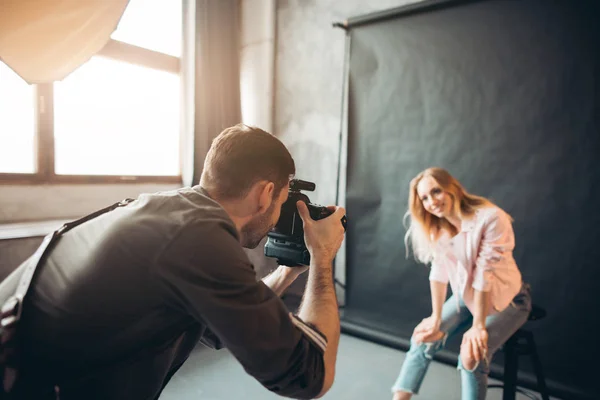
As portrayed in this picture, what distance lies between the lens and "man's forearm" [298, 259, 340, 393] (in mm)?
876

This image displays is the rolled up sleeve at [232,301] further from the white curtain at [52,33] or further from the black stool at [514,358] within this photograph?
the white curtain at [52,33]

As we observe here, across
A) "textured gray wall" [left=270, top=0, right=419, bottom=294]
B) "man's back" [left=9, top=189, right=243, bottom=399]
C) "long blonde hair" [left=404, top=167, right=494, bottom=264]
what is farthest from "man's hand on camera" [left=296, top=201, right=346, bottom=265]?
"textured gray wall" [left=270, top=0, right=419, bottom=294]

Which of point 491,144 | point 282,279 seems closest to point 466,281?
point 491,144

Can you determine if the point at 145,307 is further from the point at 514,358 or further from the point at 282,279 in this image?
Result: the point at 514,358

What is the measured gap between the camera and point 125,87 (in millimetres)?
2625

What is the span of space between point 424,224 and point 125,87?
196 cm

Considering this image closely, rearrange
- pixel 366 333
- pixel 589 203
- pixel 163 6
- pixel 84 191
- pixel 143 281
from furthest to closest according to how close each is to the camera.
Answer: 1. pixel 163 6
2. pixel 366 333
3. pixel 84 191
4. pixel 589 203
5. pixel 143 281

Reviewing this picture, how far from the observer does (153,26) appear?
275 cm

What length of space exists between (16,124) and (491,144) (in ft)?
8.01

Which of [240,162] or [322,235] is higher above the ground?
[240,162]

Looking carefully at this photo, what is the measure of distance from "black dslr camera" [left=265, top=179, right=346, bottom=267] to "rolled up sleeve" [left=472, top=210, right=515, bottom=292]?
885mm

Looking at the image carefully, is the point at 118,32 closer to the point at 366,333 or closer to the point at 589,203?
the point at 366,333

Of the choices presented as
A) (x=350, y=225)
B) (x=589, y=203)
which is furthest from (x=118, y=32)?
(x=589, y=203)


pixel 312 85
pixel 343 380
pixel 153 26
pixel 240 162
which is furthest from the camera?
pixel 312 85
